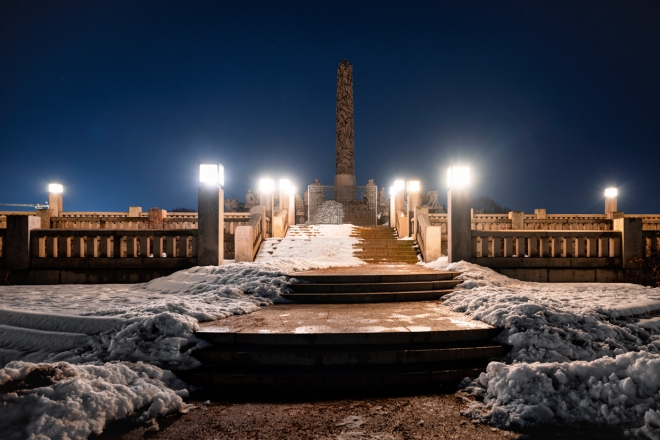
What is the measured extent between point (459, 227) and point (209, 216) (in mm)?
7104

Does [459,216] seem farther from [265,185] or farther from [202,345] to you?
[265,185]

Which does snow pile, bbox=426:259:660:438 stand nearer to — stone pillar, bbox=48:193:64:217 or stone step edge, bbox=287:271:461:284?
stone step edge, bbox=287:271:461:284

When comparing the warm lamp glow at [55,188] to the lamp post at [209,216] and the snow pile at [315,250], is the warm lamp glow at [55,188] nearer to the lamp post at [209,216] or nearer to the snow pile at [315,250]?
the snow pile at [315,250]

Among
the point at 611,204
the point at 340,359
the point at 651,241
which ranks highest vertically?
the point at 611,204

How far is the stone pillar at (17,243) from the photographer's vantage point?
32.2ft

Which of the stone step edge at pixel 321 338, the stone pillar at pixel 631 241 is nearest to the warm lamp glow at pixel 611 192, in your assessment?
the stone pillar at pixel 631 241

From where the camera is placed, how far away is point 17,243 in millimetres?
9852

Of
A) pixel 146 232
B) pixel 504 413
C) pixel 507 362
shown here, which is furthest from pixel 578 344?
pixel 146 232

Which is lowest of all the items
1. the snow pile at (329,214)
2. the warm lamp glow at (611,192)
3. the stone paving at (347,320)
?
the stone paving at (347,320)

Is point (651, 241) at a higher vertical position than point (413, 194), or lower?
lower

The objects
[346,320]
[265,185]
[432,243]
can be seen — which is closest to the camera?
[346,320]

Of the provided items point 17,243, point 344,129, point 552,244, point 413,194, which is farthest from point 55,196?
point 552,244

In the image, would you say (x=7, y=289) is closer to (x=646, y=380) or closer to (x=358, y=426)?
(x=358, y=426)

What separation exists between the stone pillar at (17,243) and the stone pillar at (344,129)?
23760 millimetres
